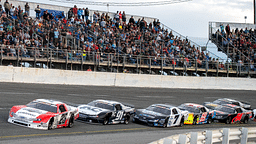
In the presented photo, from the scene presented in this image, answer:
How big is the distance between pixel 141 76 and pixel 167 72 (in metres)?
2.54

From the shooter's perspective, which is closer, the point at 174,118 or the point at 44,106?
the point at 44,106

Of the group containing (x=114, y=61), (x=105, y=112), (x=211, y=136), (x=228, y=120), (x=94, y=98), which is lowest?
(x=228, y=120)

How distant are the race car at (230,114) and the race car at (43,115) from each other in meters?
8.48

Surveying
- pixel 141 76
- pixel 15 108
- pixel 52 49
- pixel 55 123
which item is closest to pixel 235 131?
pixel 55 123

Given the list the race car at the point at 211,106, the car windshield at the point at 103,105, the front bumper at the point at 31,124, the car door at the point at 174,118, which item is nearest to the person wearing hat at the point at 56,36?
the car windshield at the point at 103,105

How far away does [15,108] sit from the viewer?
12586 mm

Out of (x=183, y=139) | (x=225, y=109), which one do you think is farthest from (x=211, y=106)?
(x=183, y=139)

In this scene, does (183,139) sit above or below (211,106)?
above

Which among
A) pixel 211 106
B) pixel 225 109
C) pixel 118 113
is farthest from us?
pixel 211 106

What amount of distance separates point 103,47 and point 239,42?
1736cm

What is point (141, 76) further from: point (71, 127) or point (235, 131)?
point (235, 131)

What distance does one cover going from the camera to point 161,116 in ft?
51.6

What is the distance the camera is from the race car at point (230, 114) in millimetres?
19062

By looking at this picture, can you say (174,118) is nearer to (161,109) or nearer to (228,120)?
(161,109)
